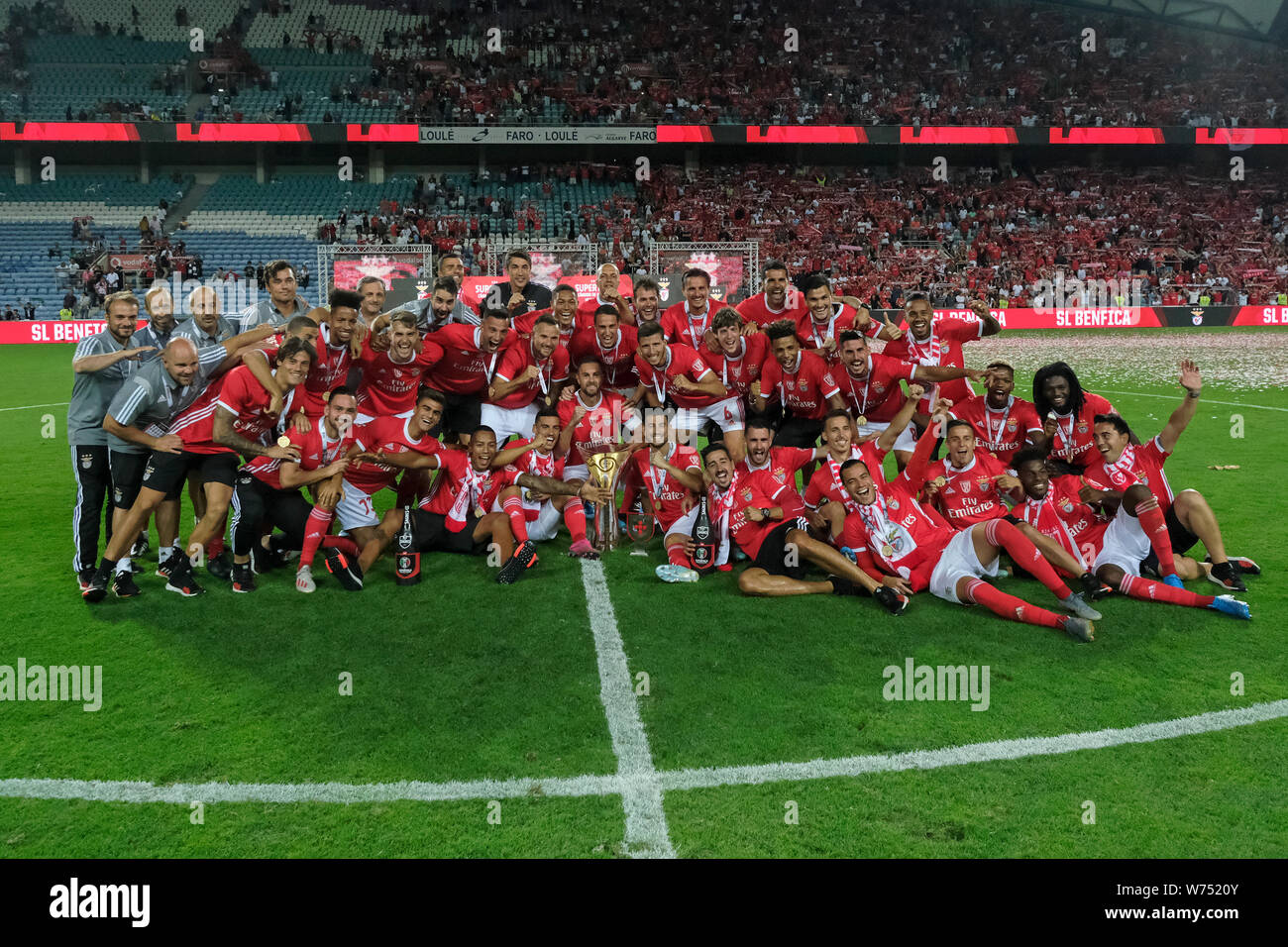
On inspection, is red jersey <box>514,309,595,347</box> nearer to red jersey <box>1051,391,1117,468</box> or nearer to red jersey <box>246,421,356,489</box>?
red jersey <box>246,421,356,489</box>

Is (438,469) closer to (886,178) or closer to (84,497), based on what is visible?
(84,497)

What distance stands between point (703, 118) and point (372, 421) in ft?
111

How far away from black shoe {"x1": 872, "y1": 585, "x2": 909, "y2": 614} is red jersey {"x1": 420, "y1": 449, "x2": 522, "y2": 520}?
304 centimetres

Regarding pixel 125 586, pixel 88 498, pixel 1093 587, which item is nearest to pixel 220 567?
pixel 125 586

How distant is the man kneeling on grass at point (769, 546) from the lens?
6379 mm

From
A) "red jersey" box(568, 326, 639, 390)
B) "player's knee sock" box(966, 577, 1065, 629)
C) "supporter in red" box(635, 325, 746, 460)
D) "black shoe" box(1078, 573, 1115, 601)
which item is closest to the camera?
"player's knee sock" box(966, 577, 1065, 629)

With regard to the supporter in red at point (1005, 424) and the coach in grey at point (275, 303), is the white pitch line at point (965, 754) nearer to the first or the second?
the supporter in red at point (1005, 424)

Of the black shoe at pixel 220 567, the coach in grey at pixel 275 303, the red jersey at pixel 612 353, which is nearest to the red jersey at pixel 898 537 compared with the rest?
the red jersey at pixel 612 353

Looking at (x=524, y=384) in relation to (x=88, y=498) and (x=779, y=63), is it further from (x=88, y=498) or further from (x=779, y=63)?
(x=779, y=63)

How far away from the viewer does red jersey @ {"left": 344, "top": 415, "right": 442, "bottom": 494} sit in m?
7.24

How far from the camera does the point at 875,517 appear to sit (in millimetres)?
6402

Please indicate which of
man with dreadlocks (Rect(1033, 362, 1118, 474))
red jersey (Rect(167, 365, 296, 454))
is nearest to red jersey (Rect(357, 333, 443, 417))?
red jersey (Rect(167, 365, 296, 454))

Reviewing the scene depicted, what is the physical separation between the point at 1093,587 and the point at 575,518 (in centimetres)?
376

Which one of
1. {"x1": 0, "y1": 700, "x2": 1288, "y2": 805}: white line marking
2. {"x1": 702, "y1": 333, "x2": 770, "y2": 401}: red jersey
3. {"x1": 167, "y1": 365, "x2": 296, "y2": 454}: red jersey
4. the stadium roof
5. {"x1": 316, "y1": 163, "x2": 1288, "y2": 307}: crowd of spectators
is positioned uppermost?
the stadium roof
